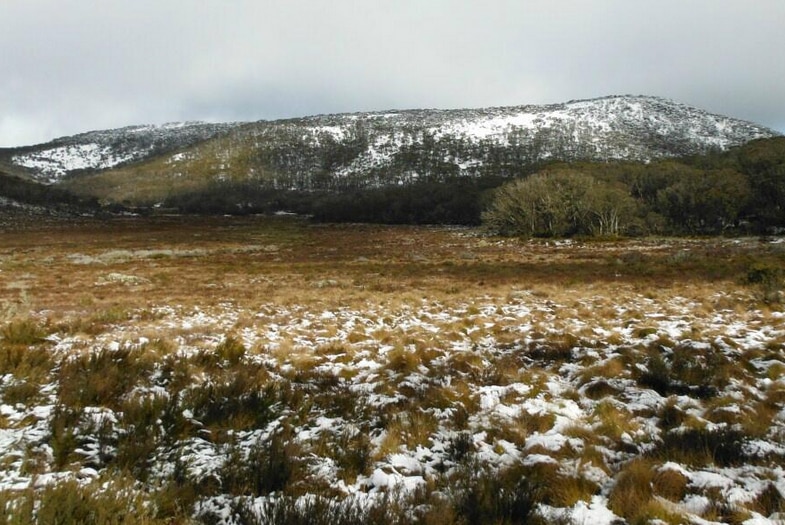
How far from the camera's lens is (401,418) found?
5324 mm

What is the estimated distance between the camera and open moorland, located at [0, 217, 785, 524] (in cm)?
344

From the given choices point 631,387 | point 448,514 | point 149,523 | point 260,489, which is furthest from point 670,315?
point 149,523

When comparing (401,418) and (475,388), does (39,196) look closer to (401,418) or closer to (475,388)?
(475,388)

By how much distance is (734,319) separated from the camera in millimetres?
10195

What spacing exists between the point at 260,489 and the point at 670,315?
10.8 m

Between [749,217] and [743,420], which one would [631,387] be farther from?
[749,217]

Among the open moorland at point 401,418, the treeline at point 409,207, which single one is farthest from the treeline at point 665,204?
the open moorland at point 401,418

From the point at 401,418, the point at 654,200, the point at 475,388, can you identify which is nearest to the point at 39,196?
the point at 654,200

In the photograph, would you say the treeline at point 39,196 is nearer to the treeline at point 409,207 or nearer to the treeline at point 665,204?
the treeline at point 409,207

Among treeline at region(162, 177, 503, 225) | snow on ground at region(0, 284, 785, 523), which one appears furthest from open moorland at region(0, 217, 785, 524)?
treeline at region(162, 177, 503, 225)

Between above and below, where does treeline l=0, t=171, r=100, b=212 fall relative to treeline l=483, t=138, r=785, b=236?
above

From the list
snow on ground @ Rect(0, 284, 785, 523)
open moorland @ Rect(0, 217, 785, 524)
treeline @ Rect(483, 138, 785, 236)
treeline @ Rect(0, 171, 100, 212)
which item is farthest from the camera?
treeline @ Rect(0, 171, 100, 212)

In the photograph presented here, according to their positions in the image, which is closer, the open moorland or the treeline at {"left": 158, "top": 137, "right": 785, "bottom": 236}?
the open moorland

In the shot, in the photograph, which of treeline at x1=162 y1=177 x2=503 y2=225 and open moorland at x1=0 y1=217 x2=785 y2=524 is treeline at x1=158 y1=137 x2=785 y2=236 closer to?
treeline at x1=162 y1=177 x2=503 y2=225
